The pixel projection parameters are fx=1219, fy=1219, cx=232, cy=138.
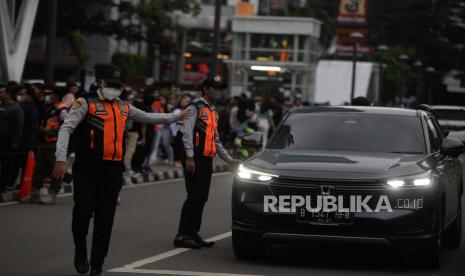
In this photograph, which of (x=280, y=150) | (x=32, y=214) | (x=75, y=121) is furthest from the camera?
(x=32, y=214)

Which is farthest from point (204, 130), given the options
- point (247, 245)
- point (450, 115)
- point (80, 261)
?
point (450, 115)

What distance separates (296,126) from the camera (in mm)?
12875

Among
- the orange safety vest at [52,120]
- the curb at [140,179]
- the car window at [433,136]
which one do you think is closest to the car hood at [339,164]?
the car window at [433,136]

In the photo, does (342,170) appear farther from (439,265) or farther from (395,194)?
(439,265)

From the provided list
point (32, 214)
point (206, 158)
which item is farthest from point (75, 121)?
point (32, 214)

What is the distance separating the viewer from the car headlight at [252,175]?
37.3 feet

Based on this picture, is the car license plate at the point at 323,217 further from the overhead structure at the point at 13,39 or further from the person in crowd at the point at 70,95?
the overhead structure at the point at 13,39

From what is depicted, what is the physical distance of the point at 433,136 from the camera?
1309cm

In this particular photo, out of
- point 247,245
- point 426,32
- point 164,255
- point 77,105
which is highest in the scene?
point 77,105

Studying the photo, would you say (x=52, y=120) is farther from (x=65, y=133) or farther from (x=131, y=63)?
(x=131, y=63)

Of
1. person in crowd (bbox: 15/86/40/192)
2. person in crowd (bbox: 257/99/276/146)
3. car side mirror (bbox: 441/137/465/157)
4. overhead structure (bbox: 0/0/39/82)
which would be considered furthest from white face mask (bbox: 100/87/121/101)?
person in crowd (bbox: 257/99/276/146)

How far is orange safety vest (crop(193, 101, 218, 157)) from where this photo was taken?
12.7 m

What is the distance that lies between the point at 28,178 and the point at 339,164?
8.10 meters

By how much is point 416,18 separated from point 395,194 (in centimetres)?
9094
